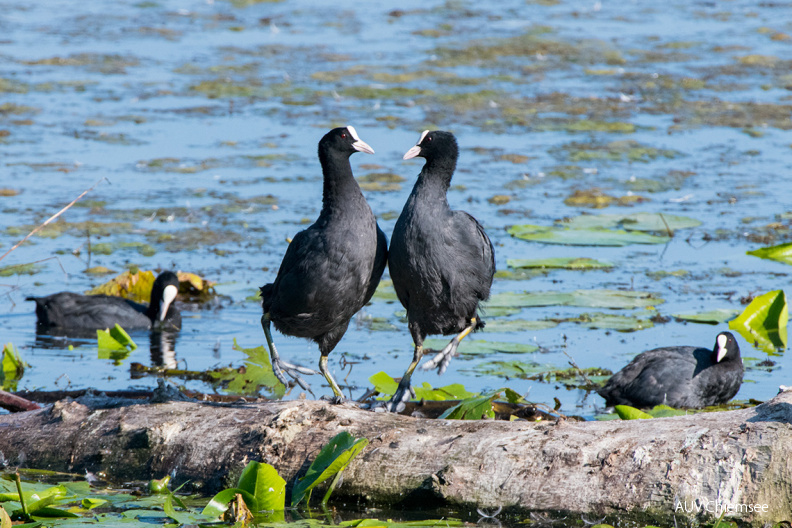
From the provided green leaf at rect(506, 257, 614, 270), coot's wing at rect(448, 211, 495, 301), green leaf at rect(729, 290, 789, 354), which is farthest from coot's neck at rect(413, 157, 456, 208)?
green leaf at rect(506, 257, 614, 270)

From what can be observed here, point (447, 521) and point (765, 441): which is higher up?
point (765, 441)

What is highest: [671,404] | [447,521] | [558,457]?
[558,457]

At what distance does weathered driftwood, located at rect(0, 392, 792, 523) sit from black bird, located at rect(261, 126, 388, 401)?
0.55 m

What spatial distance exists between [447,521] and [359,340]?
3.14 metres

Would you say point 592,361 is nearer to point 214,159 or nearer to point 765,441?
point 765,441

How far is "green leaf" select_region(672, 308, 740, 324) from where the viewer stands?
22.1ft

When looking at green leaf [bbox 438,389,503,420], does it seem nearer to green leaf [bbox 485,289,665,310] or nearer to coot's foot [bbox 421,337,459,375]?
coot's foot [bbox 421,337,459,375]

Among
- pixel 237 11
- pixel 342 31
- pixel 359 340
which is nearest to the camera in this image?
pixel 359 340

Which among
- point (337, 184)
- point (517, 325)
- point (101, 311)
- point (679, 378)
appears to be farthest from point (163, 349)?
point (679, 378)

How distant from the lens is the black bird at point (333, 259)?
4582 millimetres

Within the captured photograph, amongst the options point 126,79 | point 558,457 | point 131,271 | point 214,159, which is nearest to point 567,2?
point 126,79

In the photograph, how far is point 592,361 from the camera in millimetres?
6301

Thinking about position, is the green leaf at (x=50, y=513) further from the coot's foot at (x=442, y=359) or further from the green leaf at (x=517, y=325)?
the green leaf at (x=517, y=325)

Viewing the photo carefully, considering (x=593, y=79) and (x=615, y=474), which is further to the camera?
(x=593, y=79)
